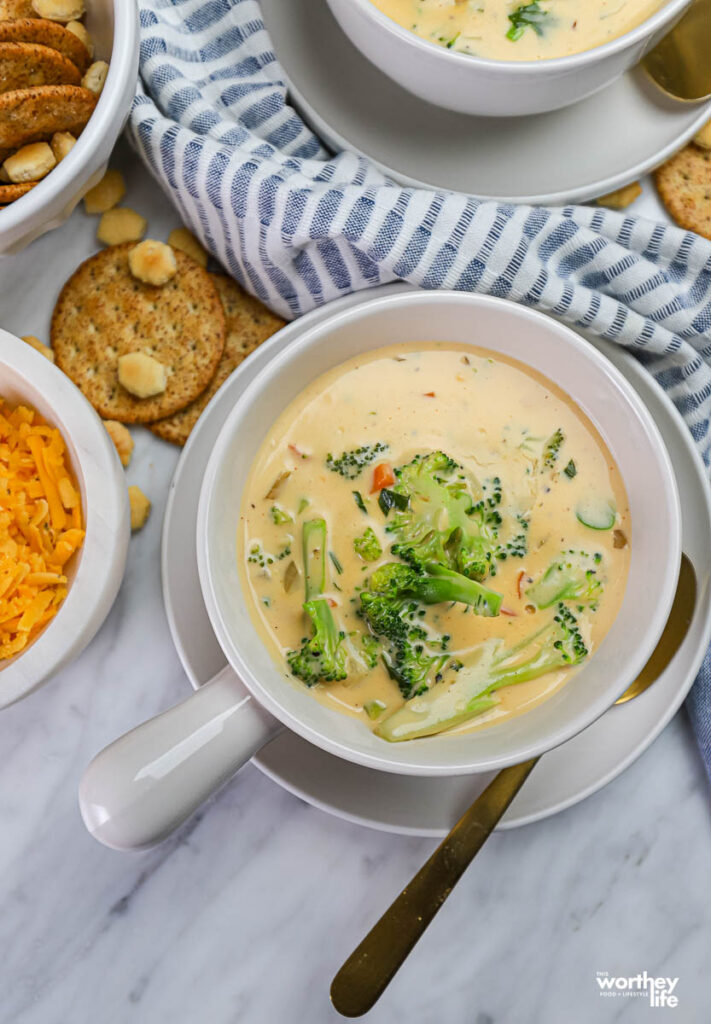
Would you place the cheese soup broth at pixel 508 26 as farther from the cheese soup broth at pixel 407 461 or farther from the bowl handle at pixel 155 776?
the bowl handle at pixel 155 776

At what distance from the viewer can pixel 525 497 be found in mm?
1693

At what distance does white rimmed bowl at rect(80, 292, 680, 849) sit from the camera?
1.40 metres

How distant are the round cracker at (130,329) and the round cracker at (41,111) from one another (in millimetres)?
383

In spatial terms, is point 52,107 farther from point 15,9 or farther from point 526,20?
point 526,20

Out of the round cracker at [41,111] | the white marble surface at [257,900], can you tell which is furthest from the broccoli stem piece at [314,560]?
the round cracker at [41,111]

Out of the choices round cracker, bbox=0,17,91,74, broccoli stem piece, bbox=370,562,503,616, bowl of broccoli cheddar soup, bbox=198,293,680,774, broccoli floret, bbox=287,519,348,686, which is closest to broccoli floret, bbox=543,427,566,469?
bowl of broccoli cheddar soup, bbox=198,293,680,774

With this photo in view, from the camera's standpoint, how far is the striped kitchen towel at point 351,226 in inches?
71.0

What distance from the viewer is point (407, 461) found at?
1698 millimetres

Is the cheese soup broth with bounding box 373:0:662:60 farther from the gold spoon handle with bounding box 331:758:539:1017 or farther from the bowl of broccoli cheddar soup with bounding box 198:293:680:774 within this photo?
the gold spoon handle with bounding box 331:758:539:1017

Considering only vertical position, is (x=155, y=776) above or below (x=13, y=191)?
below

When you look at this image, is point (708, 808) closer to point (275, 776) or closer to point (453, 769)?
point (453, 769)

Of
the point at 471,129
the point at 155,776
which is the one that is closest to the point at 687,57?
the point at 471,129

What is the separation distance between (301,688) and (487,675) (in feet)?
1.08

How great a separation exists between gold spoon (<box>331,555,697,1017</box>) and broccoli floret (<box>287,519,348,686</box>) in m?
0.41
